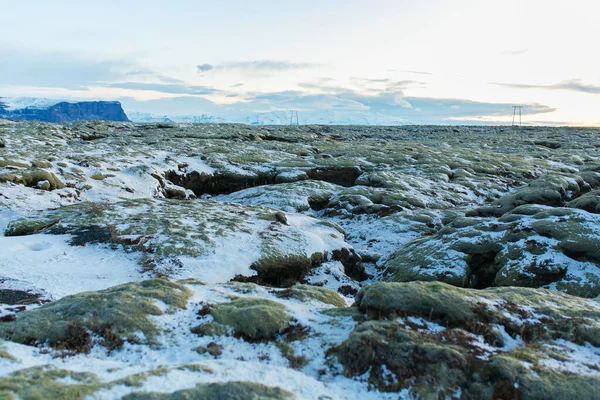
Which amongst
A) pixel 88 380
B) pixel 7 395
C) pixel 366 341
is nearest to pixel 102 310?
pixel 88 380

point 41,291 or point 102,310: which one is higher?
point 102,310

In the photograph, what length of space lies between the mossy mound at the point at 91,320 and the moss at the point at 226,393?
9.75 feet

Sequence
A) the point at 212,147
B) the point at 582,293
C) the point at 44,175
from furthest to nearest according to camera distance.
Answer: the point at 212,147
the point at 44,175
the point at 582,293

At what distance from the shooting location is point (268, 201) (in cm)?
3334

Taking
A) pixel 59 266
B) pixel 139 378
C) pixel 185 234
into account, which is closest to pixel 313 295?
pixel 139 378

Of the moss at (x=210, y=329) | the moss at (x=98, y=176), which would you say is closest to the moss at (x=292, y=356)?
the moss at (x=210, y=329)

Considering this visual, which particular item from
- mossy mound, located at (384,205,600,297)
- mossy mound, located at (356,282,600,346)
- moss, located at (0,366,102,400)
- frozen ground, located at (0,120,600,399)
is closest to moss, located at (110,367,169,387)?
frozen ground, located at (0,120,600,399)

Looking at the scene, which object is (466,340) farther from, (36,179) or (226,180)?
(226,180)

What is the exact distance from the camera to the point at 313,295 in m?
13.4

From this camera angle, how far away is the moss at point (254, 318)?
10500mm

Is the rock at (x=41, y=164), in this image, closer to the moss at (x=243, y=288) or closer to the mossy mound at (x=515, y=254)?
the moss at (x=243, y=288)

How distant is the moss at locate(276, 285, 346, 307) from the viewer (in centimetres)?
1322

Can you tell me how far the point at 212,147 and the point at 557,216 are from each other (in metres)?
42.2

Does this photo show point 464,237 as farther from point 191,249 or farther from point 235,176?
point 235,176
